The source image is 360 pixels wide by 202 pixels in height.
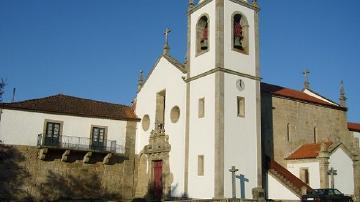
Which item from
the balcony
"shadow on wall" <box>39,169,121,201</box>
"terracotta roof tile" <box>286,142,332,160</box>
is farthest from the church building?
"shadow on wall" <box>39,169,121,201</box>

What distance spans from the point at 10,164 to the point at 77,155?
4.33 metres

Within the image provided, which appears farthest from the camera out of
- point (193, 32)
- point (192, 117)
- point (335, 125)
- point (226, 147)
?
point (335, 125)

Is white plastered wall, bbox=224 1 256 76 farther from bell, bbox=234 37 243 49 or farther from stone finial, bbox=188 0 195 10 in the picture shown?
stone finial, bbox=188 0 195 10

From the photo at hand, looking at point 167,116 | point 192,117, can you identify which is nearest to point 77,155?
point 167,116

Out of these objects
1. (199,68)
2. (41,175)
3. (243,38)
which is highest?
(243,38)

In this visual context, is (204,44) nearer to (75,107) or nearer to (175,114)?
(175,114)

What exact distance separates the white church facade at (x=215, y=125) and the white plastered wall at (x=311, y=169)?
6cm

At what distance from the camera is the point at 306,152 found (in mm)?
27453

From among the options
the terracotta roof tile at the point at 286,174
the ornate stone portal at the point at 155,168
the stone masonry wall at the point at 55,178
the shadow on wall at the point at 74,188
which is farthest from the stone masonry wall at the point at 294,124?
the shadow on wall at the point at 74,188

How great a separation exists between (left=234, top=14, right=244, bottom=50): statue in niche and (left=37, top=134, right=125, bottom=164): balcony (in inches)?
446

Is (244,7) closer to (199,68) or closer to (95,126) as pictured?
(199,68)

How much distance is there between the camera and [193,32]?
2662 cm

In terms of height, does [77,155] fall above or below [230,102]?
below

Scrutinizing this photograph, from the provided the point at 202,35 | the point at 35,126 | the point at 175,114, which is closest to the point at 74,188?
the point at 35,126
